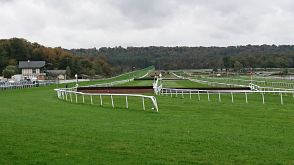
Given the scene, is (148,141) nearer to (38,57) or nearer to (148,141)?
(148,141)

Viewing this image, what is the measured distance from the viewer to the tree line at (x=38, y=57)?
113 meters

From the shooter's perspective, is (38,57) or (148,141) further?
(38,57)

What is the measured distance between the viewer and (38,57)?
128250 mm

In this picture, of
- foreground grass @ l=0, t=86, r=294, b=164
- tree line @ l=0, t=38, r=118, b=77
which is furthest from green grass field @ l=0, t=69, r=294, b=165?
tree line @ l=0, t=38, r=118, b=77

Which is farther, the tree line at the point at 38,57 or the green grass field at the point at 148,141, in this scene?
Answer: the tree line at the point at 38,57

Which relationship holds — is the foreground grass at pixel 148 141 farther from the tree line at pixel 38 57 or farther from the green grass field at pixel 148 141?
the tree line at pixel 38 57

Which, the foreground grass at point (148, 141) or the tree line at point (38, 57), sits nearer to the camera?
the foreground grass at point (148, 141)

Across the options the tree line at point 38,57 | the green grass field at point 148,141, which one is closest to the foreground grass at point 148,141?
the green grass field at point 148,141

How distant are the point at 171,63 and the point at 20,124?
176383 mm

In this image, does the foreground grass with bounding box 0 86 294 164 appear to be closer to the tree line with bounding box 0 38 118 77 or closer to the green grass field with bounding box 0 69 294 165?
the green grass field with bounding box 0 69 294 165

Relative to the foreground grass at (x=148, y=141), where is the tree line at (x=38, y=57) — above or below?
above

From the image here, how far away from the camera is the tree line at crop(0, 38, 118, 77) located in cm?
11329

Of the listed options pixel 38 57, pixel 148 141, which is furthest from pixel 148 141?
pixel 38 57

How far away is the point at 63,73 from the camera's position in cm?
10962
